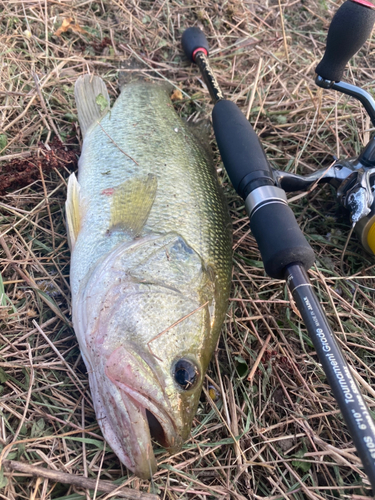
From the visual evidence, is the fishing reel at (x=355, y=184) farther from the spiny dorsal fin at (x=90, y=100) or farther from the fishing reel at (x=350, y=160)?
the spiny dorsal fin at (x=90, y=100)

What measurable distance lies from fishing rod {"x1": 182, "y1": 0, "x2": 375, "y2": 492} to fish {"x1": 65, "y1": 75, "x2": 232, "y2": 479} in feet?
1.19

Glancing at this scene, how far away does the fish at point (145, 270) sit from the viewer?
179cm

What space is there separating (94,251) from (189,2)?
3.41 metres

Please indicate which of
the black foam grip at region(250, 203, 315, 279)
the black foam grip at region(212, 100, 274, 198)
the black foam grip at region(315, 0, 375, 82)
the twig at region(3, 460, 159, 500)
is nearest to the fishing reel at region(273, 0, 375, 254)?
the black foam grip at region(315, 0, 375, 82)

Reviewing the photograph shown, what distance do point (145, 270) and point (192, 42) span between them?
103 inches

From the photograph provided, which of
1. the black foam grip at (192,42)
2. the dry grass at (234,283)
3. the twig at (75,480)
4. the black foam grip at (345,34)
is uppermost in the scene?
the black foam grip at (345,34)

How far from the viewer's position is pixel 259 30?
419 cm

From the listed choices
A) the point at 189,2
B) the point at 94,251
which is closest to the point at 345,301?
the point at 94,251

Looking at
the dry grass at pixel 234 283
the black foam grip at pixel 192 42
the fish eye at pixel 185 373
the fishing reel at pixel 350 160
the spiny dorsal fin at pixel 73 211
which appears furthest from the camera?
the black foam grip at pixel 192 42

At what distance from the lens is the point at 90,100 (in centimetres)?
301

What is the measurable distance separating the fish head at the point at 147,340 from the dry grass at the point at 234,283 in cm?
27

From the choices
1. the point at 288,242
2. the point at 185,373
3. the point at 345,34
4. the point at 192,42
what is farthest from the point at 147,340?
the point at 192,42

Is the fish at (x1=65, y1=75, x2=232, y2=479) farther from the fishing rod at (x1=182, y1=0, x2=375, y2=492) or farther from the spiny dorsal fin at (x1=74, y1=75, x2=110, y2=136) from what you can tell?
the fishing rod at (x1=182, y1=0, x2=375, y2=492)

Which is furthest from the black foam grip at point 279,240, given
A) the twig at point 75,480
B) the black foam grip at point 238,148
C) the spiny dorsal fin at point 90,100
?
the spiny dorsal fin at point 90,100
